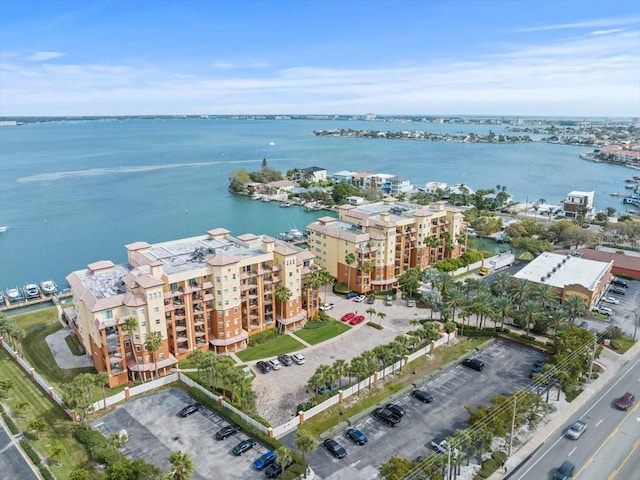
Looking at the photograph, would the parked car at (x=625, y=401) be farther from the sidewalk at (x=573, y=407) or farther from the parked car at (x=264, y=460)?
the parked car at (x=264, y=460)

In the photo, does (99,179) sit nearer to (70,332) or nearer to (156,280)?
(70,332)

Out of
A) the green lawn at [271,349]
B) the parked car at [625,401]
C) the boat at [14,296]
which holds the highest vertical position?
the parked car at [625,401]

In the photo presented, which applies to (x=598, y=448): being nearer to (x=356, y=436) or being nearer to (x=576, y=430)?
(x=576, y=430)

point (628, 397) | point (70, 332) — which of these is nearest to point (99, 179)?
point (70, 332)

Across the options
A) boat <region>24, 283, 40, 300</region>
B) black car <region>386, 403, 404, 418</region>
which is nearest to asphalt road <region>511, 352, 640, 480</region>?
black car <region>386, 403, 404, 418</region>

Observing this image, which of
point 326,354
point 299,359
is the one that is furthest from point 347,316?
point 299,359

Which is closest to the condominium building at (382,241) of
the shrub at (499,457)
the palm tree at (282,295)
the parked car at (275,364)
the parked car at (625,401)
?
the palm tree at (282,295)
